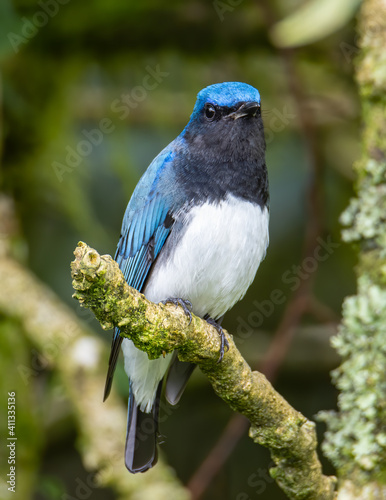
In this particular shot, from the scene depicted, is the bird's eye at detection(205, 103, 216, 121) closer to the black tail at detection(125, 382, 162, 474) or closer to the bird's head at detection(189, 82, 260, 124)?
the bird's head at detection(189, 82, 260, 124)

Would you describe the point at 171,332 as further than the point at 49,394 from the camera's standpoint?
No

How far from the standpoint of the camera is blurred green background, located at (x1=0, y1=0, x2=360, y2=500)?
14.6 ft

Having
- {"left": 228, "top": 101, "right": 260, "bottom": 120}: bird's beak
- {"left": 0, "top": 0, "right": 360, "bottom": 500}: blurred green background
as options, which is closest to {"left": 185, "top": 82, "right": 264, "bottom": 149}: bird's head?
{"left": 228, "top": 101, "right": 260, "bottom": 120}: bird's beak

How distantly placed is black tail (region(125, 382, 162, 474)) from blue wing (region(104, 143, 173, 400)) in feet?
1.37

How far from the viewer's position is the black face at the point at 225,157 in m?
2.93

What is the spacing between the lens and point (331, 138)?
4777 millimetres

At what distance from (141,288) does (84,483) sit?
2.07 m

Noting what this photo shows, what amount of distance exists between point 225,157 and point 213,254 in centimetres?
45

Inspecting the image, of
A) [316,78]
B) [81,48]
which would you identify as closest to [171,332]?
[81,48]

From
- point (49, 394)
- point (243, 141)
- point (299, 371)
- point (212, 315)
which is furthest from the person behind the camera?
point (299, 371)

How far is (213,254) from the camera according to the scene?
114 inches

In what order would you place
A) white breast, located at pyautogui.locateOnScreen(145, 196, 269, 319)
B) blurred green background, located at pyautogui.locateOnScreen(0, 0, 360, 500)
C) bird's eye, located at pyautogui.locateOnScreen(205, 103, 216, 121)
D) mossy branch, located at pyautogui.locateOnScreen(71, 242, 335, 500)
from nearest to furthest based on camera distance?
mossy branch, located at pyautogui.locateOnScreen(71, 242, 335, 500)
white breast, located at pyautogui.locateOnScreen(145, 196, 269, 319)
bird's eye, located at pyautogui.locateOnScreen(205, 103, 216, 121)
blurred green background, located at pyautogui.locateOnScreen(0, 0, 360, 500)

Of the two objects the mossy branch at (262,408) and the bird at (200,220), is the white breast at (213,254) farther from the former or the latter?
the mossy branch at (262,408)

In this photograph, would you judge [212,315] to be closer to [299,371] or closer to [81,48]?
[299,371]
